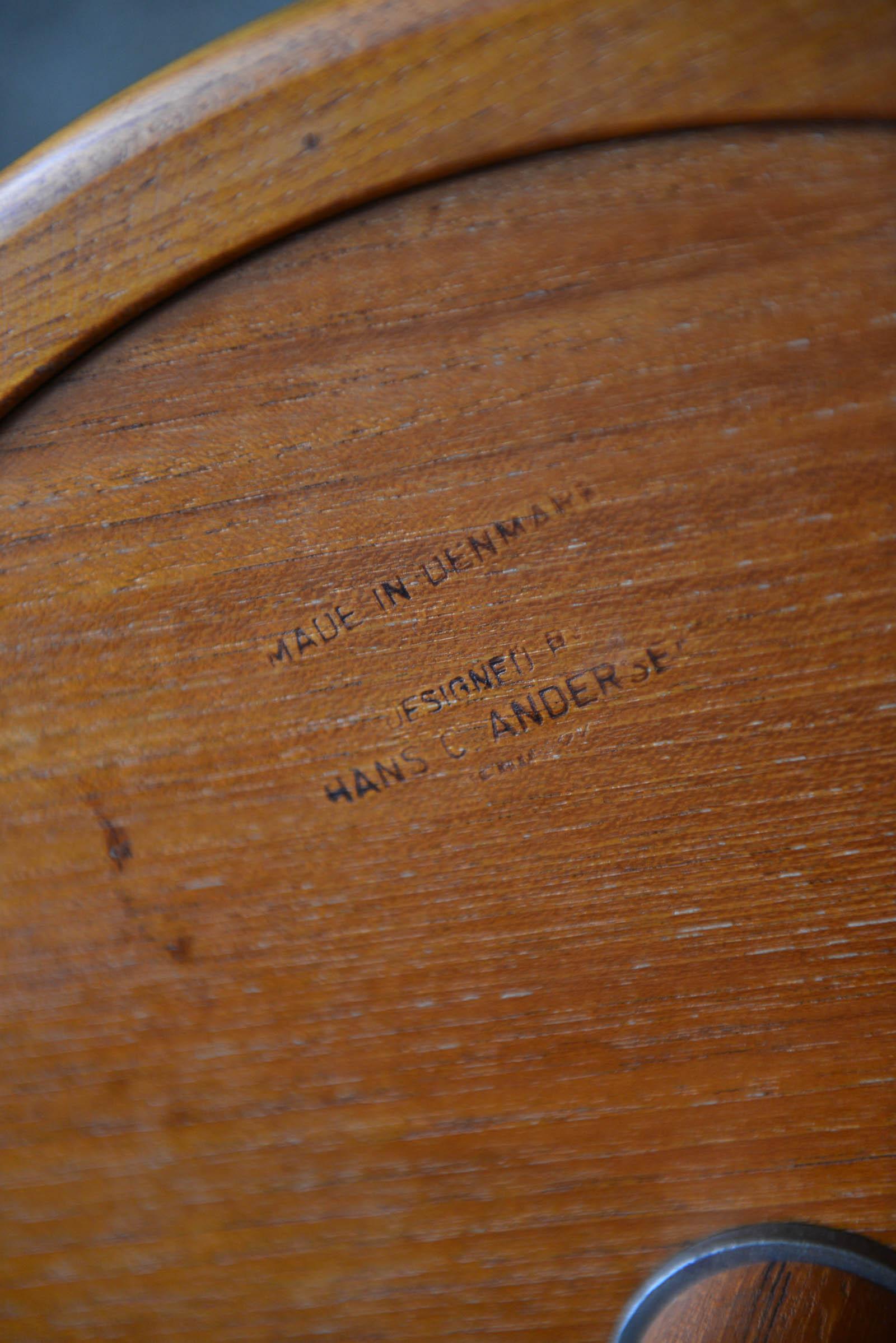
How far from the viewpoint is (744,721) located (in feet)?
1.04

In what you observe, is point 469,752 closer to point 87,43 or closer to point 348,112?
point 348,112

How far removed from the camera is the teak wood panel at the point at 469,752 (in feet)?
0.99

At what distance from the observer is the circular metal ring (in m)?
0.34

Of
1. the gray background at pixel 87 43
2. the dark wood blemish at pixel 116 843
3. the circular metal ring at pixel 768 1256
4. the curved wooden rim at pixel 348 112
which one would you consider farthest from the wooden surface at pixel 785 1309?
the gray background at pixel 87 43

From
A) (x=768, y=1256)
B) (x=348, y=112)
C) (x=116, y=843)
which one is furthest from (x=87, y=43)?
(x=768, y=1256)

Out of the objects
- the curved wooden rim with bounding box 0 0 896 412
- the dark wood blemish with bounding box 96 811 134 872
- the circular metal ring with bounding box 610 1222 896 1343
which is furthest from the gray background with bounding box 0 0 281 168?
the circular metal ring with bounding box 610 1222 896 1343

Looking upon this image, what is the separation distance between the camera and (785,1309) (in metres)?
0.33

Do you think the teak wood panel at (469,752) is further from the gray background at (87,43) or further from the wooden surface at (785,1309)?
the gray background at (87,43)

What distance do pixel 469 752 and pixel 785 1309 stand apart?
0.78 ft

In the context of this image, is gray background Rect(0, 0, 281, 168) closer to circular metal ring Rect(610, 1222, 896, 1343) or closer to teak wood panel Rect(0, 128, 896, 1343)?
teak wood panel Rect(0, 128, 896, 1343)

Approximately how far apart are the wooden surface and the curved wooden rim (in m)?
0.40

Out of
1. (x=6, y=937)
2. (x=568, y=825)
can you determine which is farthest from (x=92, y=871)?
(x=568, y=825)

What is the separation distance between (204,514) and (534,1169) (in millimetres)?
288

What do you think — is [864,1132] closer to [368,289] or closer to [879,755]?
[879,755]
